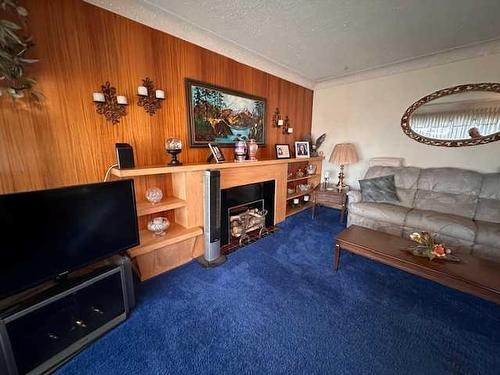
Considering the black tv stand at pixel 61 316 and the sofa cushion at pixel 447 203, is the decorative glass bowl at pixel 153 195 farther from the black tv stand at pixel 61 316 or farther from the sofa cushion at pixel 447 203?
the sofa cushion at pixel 447 203

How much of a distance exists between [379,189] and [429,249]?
4.53 ft

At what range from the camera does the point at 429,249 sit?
1.81 metres

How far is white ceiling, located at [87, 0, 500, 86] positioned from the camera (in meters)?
1.84

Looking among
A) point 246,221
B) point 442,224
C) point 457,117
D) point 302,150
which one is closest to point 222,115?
point 246,221

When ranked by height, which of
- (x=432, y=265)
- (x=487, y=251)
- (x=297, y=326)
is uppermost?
(x=432, y=265)

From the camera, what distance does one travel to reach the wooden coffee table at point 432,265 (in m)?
1.49

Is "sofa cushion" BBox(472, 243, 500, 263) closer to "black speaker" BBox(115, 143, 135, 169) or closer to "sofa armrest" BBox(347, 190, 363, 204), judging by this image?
"sofa armrest" BBox(347, 190, 363, 204)

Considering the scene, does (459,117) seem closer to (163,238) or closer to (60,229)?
(163,238)

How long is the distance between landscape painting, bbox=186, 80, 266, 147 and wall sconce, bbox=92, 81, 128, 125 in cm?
70

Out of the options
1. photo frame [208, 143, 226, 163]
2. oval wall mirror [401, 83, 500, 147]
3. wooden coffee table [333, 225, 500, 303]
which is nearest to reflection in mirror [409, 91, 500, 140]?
oval wall mirror [401, 83, 500, 147]

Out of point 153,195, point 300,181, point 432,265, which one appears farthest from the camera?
point 300,181

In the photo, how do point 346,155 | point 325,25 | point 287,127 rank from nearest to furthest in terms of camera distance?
1. point 325,25
2. point 346,155
3. point 287,127

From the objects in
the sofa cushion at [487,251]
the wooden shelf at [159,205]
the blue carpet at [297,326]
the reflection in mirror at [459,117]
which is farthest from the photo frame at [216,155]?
the reflection in mirror at [459,117]

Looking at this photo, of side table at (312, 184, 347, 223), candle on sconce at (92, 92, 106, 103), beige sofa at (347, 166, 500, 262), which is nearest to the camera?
candle on sconce at (92, 92, 106, 103)
